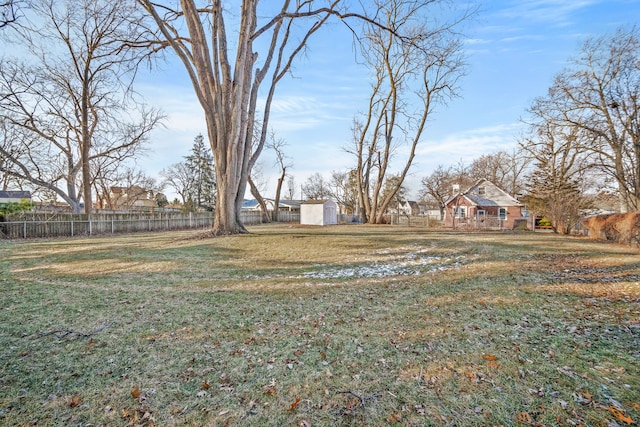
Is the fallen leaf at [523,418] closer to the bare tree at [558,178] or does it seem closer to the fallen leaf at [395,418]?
the fallen leaf at [395,418]

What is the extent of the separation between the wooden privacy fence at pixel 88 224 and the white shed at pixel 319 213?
10.4 m

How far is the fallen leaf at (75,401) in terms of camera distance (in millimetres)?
2305

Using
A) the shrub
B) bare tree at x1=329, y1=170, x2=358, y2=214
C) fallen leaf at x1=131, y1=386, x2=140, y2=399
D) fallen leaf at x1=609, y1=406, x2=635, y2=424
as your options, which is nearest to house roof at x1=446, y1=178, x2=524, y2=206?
the shrub

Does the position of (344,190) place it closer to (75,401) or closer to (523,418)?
(523,418)

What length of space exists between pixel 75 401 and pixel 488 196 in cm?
3394

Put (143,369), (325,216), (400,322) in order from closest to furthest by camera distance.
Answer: (143,369)
(400,322)
(325,216)

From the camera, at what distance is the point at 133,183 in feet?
123

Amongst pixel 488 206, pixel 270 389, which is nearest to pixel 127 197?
pixel 488 206

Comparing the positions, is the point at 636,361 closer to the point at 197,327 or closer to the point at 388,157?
the point at 197,327

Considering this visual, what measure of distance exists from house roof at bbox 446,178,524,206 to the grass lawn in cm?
2285

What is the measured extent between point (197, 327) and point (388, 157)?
950 inches

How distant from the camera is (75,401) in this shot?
2350mm

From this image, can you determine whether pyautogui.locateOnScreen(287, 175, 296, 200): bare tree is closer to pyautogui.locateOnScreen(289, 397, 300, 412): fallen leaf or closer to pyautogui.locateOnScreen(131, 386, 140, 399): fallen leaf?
pyautogui.locateOnScreen(131, 386, 140, 399): fallen leaf

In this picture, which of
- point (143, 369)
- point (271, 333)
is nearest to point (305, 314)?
point (271, 333)
